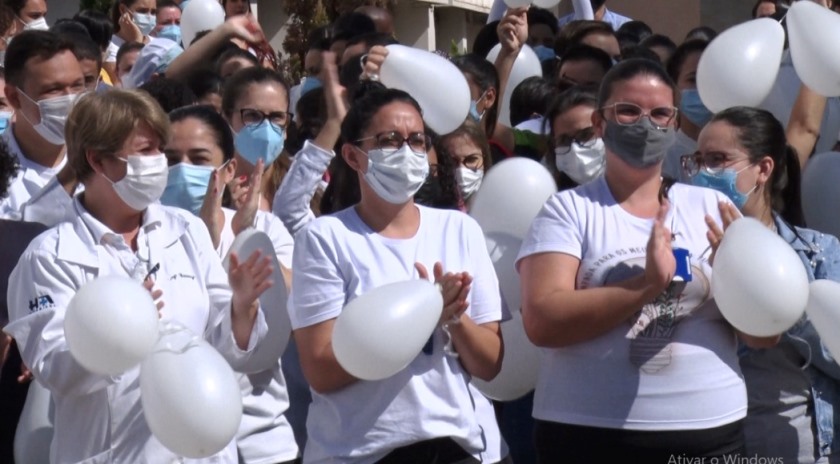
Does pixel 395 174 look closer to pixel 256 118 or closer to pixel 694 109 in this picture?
pixel 256 118

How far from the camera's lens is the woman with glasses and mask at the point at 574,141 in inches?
212

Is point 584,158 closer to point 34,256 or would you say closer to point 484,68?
point 484,68

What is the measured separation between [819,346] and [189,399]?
2.31 m

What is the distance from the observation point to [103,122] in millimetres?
3984

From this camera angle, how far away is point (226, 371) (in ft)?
12.5

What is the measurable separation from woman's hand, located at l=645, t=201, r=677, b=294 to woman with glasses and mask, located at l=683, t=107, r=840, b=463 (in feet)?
3.31

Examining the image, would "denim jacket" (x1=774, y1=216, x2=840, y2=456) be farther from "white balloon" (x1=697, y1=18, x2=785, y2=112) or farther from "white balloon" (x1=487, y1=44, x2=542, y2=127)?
"white balloon" (x1=487, y1=44, x2=542, y2=127)

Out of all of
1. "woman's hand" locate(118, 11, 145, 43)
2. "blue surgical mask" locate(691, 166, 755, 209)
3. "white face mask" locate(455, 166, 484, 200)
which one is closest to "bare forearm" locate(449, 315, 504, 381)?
"blue surgical mask" locate(691, 166, 755, 209)

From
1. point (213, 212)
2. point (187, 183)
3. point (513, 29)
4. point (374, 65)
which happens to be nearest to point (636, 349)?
point (213, 212)

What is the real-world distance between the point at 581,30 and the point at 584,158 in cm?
288

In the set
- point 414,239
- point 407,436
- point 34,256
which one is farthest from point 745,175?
point 34,256

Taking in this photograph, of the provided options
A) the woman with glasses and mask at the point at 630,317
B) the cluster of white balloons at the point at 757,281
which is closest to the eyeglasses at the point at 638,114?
the woman with glasses and mask at the point at 630,317

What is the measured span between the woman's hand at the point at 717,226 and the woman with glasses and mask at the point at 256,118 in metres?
1.98

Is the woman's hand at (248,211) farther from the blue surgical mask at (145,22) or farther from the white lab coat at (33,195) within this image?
the blue surgical mask at (145,22)
